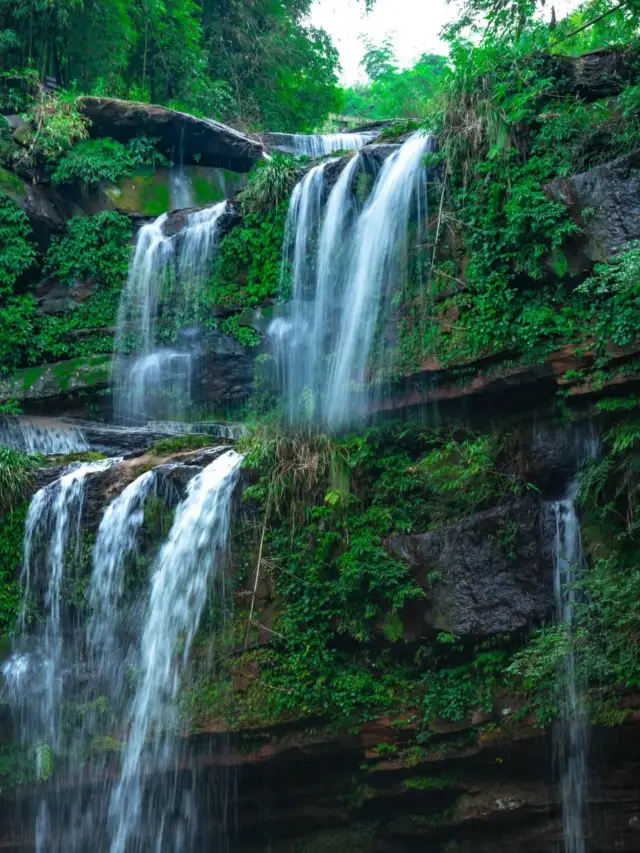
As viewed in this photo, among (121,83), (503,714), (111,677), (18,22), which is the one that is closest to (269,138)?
(121,83)

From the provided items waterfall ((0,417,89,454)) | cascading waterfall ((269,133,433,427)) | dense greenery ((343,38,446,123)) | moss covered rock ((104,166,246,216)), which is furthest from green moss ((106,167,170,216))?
dense greenery ((343,38,446,123))

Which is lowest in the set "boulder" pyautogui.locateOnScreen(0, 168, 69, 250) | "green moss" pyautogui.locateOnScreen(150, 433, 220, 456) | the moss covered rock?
"green moss" pyautogui.locateOnScreen(150, 433, 220, 456)

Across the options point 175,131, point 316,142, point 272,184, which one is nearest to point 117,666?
point 272,184

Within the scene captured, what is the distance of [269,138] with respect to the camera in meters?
19.5

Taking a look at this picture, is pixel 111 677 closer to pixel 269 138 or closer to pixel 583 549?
pixel 583 549

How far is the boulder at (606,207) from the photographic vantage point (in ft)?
30.2

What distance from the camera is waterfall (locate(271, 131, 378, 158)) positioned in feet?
62.8

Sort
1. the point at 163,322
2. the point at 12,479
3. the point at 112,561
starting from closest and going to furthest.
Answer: the point at 112,561
the point at 12,479
the point at 163,322

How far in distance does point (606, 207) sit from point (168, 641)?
646 centimetres

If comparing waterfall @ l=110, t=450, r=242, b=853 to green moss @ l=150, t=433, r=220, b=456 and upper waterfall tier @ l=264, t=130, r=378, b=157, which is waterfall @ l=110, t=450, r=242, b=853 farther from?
upper waterfall tier @ l=264, t=130, r=378, b=157

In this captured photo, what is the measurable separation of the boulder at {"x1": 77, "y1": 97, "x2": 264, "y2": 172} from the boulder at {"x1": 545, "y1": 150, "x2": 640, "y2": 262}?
9.90m

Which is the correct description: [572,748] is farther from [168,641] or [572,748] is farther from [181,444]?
[181,444]

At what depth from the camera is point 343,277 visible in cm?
1208

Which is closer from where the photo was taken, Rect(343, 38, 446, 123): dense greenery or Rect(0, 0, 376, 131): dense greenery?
Rect(0, 0, 376, 131): dense greenery
